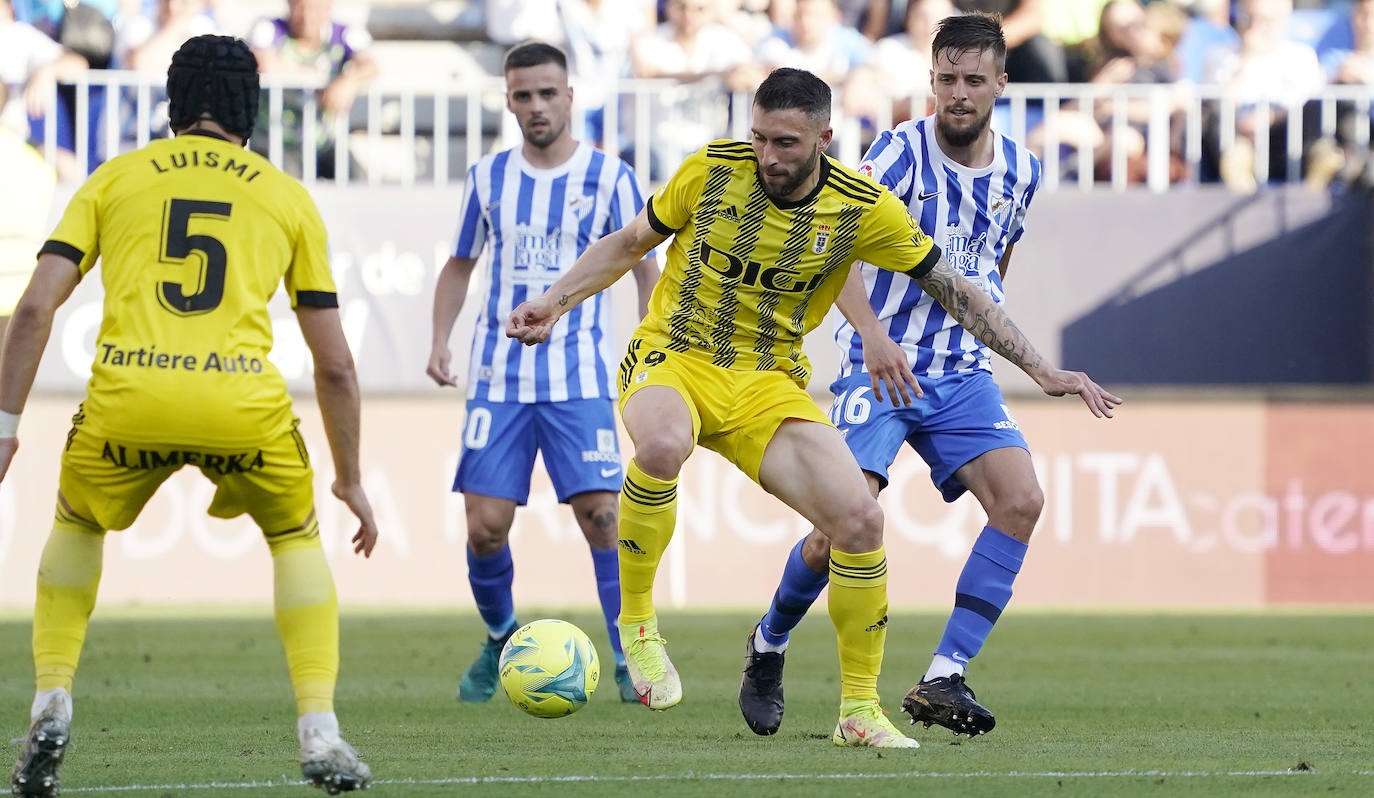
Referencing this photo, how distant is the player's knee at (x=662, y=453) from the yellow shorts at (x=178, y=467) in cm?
128

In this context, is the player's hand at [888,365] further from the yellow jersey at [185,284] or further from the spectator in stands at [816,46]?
the spectator in stands at [816,46]

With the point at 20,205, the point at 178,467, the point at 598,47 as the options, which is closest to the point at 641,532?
the point at 178,467

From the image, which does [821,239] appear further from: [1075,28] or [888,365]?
[1075,28]

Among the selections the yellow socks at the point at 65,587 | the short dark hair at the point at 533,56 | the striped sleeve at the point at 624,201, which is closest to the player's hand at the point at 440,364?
the striped sleeve at the point at 624,201

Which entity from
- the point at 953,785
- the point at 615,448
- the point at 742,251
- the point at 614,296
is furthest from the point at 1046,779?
the point at 614,296

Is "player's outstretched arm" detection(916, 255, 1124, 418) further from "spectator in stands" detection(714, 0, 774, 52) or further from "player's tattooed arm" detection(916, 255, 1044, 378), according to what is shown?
"spectator in stands" detection(714, 0, 774, 52)

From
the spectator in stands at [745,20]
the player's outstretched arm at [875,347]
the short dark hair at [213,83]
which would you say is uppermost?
the spectator in stands at [745,20]

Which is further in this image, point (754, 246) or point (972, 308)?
point (972, 308)

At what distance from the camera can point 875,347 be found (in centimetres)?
622

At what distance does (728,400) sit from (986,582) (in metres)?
1.11

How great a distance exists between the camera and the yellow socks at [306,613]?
4836 millimetres

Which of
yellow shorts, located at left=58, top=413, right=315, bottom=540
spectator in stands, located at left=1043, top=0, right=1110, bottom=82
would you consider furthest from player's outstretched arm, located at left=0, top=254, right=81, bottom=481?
spectator in stands, located at left=1043, top=0, right=1110, bottom=82

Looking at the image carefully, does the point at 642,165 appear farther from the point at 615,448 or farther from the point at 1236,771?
the point at 1236,771

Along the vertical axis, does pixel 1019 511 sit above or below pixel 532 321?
below
